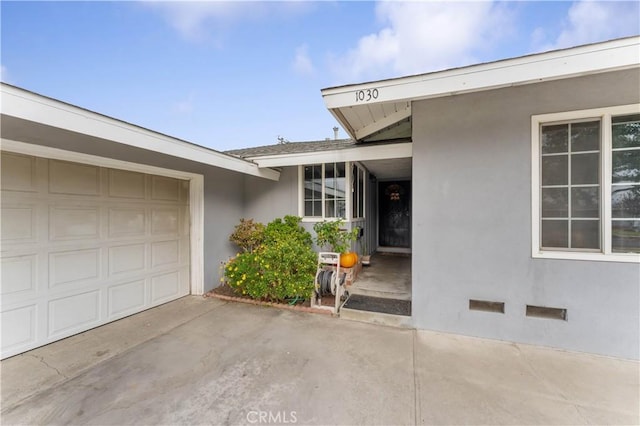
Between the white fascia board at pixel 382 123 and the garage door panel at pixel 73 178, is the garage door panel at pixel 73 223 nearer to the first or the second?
the garage door panel at pixel 73 178

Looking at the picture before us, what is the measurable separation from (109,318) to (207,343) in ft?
6.73

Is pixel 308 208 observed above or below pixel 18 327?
above

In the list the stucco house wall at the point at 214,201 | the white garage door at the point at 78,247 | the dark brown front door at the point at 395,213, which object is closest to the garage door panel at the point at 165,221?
the white garage door at the point at 78,247

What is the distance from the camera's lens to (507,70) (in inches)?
102

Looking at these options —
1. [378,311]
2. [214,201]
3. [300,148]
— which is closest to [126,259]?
[214,201]

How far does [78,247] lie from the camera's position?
12.0 feet

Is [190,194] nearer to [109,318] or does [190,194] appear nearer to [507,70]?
[109,318]

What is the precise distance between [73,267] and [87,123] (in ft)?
7.66

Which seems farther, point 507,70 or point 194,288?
point 194,288

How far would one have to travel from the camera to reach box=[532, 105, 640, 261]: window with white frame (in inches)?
113

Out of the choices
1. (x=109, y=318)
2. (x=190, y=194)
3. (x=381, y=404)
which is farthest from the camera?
(x=190, y=194)

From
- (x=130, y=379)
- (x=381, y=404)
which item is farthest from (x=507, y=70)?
(x=130, y=379)

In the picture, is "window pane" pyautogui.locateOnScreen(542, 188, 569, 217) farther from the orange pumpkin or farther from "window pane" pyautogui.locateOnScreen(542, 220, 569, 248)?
the orange pumpkin

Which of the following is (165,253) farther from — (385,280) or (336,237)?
(385,280)
